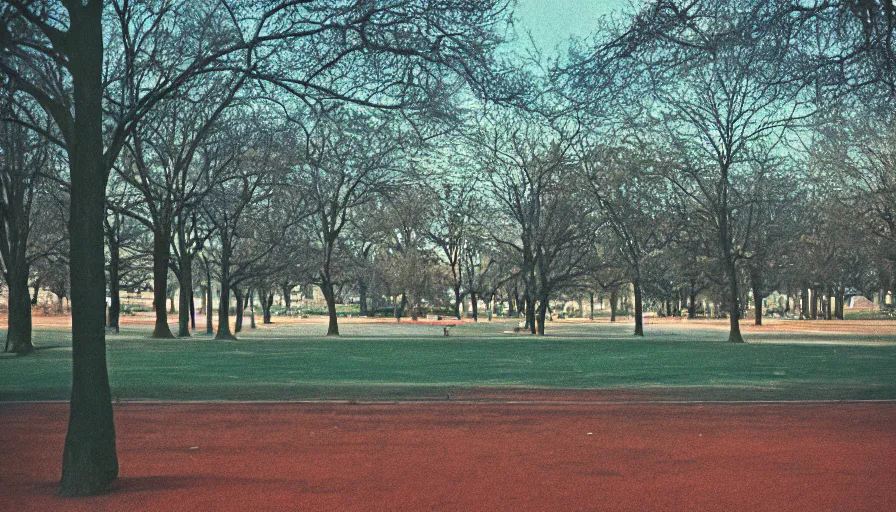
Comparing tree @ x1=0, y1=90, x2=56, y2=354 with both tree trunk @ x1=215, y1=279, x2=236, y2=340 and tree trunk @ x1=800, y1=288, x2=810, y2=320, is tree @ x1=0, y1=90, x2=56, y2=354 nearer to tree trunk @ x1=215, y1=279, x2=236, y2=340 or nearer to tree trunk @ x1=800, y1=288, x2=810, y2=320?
tree trunk @ x1=215, y1=279, x2=236, y2=340

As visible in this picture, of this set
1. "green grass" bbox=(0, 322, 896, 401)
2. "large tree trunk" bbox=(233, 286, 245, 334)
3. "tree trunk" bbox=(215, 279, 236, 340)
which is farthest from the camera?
"large tree trunk" bbox=(233, 286, 245, 334)

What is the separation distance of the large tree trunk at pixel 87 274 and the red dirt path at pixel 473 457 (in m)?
0.50

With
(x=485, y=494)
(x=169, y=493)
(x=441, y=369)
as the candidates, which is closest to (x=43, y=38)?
(x=441, y=369)

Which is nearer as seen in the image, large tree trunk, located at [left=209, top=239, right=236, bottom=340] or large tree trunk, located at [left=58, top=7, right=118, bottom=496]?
large tree trunk, located at [left=58, top=7, right=118, bottom=496]

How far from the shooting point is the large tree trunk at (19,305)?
3050cm

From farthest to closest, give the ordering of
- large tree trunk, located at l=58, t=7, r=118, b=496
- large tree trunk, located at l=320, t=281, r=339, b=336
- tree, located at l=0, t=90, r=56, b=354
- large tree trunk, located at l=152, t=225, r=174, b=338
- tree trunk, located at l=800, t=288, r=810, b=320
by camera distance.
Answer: tree trunk, located at l=800, t=288, r=810, b=320 < large tree trunk, located at l=320, t=281, r=339, b=336 < large tree trunk, located at l=152, t=225, r=174, b=338 < tree, located at l=0, t=90, r=56, b=354 < large tree trunk, located at l=58, t=7, r=118, b=496

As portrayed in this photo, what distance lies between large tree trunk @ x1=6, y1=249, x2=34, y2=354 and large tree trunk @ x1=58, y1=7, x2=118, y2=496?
23884 millimetres

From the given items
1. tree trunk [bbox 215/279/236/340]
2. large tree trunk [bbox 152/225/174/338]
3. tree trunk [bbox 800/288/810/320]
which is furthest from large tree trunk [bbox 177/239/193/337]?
tree trunk [bbox 800/288/810/320]

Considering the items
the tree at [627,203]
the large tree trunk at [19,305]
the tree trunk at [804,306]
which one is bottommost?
the tree trunk at [804,306]

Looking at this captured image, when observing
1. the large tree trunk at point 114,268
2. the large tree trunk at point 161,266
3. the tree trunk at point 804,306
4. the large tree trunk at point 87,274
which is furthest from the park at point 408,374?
the tree trunk at point 804,306

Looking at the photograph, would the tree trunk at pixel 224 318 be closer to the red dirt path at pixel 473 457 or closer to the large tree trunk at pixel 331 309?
the large tree trunk at pixel 331 309

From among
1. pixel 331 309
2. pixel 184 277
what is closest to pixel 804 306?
pixel 331 309

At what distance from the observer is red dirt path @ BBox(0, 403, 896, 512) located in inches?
322

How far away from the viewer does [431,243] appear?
83.5 metres
